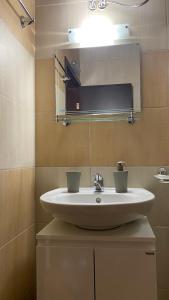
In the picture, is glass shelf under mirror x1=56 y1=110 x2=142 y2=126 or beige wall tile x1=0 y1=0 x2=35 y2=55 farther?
glass shelf under mirror x1=56 y1=110 x2=142 y2=126

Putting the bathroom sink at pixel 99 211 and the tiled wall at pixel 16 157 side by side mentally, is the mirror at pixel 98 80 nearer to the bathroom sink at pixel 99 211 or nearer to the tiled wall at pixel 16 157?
the tiled wall at pixel 16 157

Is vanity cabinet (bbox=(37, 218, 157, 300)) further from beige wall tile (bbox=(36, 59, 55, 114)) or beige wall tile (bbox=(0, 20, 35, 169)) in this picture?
beige wall tile (bbox=(36, 59, 55, 114))

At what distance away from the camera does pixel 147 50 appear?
5.12 ft

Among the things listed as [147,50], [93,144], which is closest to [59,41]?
[147,50]

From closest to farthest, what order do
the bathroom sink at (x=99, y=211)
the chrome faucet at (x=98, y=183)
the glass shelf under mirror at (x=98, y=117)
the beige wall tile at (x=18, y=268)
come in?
the bathroom sink at (x=99, y=211), the beige wall tile at (x=18, y=268), the chrome faucet at (x=98, y=183), the glass shelf under mirror at (x=98, y=117)

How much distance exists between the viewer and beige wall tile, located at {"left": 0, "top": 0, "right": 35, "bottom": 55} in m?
1.26

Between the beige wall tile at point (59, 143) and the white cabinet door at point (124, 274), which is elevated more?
the beige wall tile at point (59, 143)

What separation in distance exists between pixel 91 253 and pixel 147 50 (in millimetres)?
1170

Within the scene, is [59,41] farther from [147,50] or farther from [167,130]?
[167,130]

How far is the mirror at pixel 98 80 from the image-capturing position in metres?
→ 1.54

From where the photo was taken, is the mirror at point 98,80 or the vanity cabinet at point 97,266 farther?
the mirror at point 98,80

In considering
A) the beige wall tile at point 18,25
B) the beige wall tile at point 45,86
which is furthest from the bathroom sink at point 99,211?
the beige wall tile at point 18,25

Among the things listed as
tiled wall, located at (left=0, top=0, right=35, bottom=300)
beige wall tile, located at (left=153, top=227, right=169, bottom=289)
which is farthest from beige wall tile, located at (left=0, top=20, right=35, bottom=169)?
beige wall tile, located at (left=153, top=227, right=169, bottom=289)

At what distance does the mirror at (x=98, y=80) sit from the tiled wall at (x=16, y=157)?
0.68 feet
